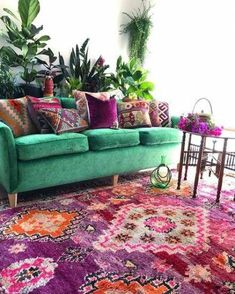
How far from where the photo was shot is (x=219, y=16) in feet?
13.6

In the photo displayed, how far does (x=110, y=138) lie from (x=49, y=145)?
23.8 inches

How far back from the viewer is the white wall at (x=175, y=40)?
401 centimetres

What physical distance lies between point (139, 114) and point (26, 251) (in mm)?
2002

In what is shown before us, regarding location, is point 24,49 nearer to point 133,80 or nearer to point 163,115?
point 133,80

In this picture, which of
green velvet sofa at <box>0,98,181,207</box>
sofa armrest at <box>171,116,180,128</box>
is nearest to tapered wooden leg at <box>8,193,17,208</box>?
green velvet sofa at <box>0,98,181,207</box>

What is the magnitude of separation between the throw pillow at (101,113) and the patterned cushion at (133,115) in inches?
7.9

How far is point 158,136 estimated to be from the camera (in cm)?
297

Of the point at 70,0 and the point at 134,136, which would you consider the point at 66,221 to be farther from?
the point at 70,0

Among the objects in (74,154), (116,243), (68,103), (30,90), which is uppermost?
(30,90)

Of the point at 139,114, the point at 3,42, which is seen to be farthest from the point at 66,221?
the point at 3,42

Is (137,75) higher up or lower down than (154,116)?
higher up

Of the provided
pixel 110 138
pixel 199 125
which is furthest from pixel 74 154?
pixel 199 125

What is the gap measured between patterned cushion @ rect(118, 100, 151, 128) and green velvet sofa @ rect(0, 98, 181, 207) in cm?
18

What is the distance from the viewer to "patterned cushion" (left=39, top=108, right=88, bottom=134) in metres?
2.52
